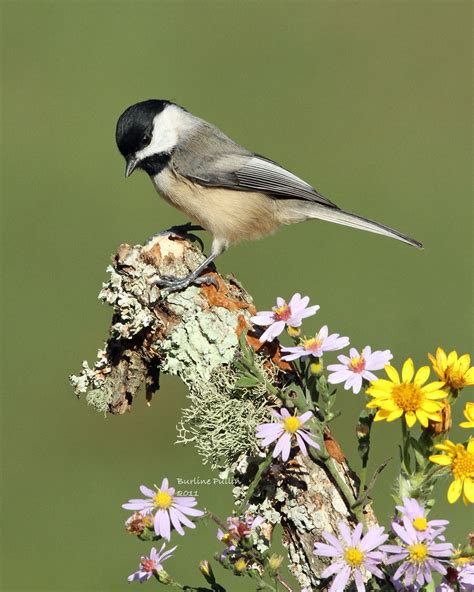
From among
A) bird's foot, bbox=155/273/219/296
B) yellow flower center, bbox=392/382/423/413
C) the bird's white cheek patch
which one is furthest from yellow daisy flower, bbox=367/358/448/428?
the bird's white cheek patch

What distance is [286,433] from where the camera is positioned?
1.46 m

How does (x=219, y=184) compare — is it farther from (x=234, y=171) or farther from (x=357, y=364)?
(x=357, y=364)

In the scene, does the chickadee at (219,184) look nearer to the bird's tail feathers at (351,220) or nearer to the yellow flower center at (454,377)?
the bird's tail feathers at (351,220)

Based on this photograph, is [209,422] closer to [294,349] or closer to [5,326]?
[294,349]

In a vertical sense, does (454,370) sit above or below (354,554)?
above

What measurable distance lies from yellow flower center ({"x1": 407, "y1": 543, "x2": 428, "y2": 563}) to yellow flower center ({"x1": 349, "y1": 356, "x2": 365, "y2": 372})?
1.10 ft

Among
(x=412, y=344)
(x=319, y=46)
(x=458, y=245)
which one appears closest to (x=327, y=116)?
(x=319, y=46)

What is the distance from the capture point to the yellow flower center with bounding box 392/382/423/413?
1.34 m

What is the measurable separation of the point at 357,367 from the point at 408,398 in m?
0.16

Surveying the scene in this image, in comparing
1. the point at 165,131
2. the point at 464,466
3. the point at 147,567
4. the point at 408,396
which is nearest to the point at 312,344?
the point at 408,396

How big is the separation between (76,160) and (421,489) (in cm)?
692

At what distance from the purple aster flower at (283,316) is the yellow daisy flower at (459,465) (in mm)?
391

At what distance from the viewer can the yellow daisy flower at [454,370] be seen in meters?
1.43

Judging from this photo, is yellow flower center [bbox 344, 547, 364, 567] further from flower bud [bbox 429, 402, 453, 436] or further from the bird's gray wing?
the bird's gray wing
